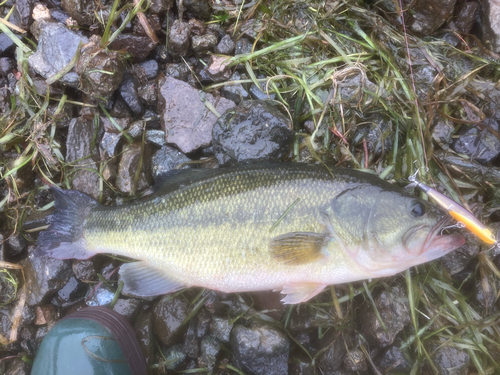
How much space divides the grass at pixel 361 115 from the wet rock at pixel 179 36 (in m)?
0.33

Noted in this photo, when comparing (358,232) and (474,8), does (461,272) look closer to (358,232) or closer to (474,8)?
(358,232)

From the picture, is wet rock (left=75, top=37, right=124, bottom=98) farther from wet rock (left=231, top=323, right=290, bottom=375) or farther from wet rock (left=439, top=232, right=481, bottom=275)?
wet rock (left=439, top=232, right=481, bottom=275)

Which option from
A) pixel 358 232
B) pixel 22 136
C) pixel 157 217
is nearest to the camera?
pixel 358 232

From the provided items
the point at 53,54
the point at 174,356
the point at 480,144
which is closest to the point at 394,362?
the point at 174,356

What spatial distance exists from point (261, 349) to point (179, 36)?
2815mm

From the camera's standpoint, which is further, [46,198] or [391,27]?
[46,198]

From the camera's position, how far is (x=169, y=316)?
285 cm

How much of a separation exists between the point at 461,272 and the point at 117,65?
139 inches

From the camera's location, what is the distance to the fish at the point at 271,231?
7.39 ft

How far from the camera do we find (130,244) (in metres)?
2.57

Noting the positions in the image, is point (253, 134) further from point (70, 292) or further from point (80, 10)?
point (70, 292)

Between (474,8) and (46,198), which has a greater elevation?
(474,8)

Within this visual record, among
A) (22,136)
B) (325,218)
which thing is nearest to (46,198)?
(22,136)

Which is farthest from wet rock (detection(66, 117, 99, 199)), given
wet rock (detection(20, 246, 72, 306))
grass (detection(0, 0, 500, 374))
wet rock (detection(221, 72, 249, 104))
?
wet rock (detection(221, 72, 249, 104))
